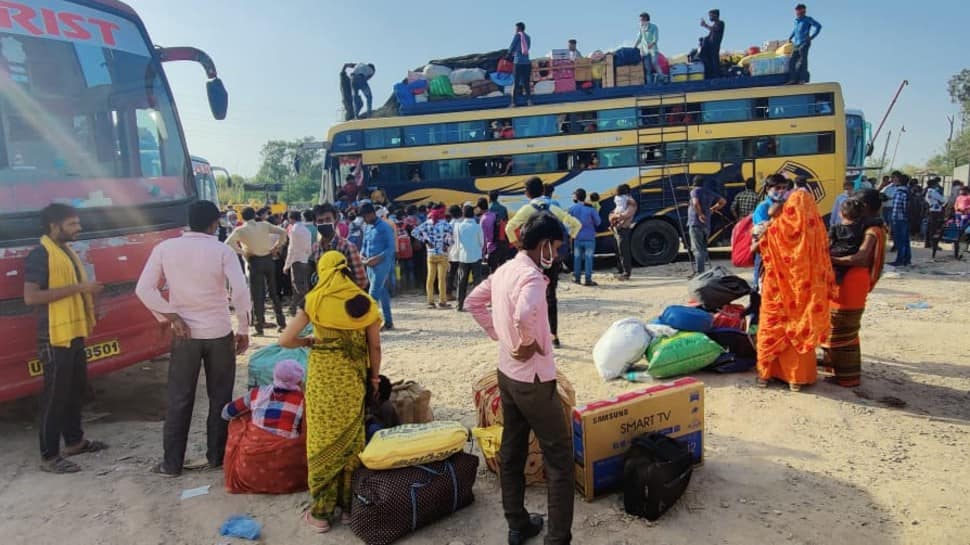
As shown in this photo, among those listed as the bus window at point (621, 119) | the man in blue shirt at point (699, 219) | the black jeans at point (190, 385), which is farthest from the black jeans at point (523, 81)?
the black jeans at point (190, 385)

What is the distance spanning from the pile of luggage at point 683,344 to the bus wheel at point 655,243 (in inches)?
276

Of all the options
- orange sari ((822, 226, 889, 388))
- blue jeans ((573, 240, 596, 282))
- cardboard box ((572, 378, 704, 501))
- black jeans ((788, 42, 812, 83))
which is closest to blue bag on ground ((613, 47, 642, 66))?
black jeans ((788, 42, 812, 83))

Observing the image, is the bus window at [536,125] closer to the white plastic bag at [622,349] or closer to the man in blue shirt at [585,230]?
the man in blue shirt at [585,230]

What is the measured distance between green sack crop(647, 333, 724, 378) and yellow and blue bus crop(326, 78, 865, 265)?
25.2 feet

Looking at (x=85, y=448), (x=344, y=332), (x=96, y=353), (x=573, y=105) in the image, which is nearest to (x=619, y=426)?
(x=344, y=332)

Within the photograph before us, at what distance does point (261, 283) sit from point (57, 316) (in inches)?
144

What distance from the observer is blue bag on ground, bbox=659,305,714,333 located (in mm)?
5191

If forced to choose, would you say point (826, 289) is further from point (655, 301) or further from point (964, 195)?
point (964, 195)

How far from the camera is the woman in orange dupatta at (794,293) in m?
4.38

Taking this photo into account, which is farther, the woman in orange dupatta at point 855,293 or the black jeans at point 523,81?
the black jeans at point 523,81

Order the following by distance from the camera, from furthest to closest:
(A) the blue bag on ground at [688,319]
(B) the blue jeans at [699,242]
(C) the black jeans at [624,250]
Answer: (C) the black jeans at [624,250], (B) the blue jeans at [699,242], (A) the blue bag on ground at [688,319]

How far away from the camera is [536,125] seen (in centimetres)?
1289

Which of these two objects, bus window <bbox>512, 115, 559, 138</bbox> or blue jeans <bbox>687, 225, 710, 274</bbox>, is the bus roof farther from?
blue jeans <bbox>687, 225, 710, 274</bbox>

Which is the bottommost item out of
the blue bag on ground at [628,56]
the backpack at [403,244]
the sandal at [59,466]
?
the sandal at [59,466]
